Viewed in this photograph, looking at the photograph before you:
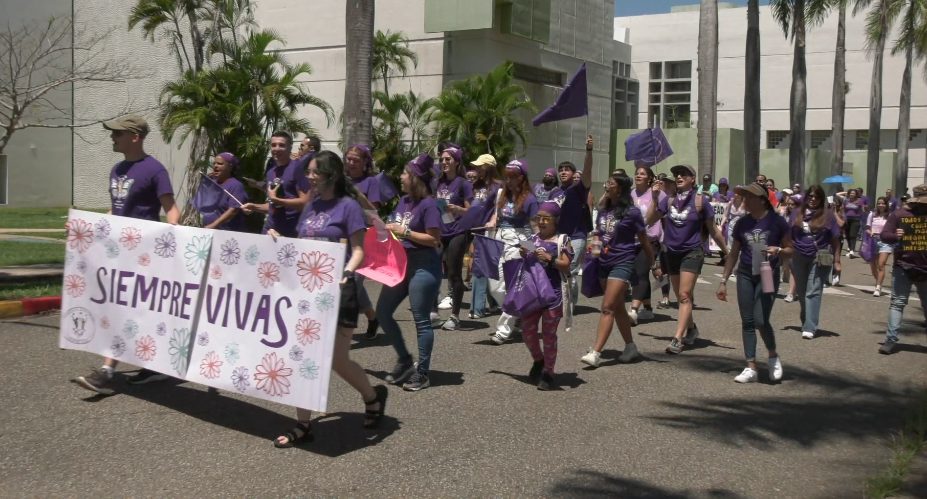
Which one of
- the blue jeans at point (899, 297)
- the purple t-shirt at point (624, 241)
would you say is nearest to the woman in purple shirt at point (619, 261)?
the purple t-shirt at point (624, 241)

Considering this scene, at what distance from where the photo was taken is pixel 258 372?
5.91 meters

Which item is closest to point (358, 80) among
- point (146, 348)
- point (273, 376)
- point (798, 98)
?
point (146, 348)

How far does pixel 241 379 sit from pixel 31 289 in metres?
6.72

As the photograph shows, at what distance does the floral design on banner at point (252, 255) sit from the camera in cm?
599

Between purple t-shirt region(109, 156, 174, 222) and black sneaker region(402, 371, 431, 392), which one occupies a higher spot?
purple t-shirt region(109, 156, 174, 222)

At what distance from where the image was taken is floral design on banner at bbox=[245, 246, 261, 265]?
599cm

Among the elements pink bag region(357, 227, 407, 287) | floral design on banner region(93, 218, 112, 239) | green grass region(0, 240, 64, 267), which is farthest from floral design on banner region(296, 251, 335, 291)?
green grass region(0, 240, 64, 267)

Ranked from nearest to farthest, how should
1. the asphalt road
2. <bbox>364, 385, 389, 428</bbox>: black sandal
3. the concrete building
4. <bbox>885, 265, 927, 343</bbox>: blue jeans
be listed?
the asphalt road
<bbox>364, 385, 389, 428</bbox>: black sandal
<bbox>885, 265, 927, 343</bbox>: blue jeans
the concrete building

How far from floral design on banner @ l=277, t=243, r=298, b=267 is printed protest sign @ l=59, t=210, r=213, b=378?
2.36ft

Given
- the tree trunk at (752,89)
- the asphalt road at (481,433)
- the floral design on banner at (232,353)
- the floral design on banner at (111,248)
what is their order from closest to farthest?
1. the asphalt road at (481,433)
2. the floral design on banner at (232,353)
3. the floral design on banner at (111,248)
4. the tree trunk at (752,89)

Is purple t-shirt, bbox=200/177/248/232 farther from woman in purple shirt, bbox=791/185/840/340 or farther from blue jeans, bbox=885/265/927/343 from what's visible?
blue jeans, bbox=885/265/927/343

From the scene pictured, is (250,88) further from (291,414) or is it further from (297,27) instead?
(291,414)

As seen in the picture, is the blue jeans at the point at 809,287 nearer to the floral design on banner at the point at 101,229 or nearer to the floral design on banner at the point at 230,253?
the floral design on banner at the point at 230,253

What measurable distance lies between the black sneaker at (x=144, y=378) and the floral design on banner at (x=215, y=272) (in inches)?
55.3
